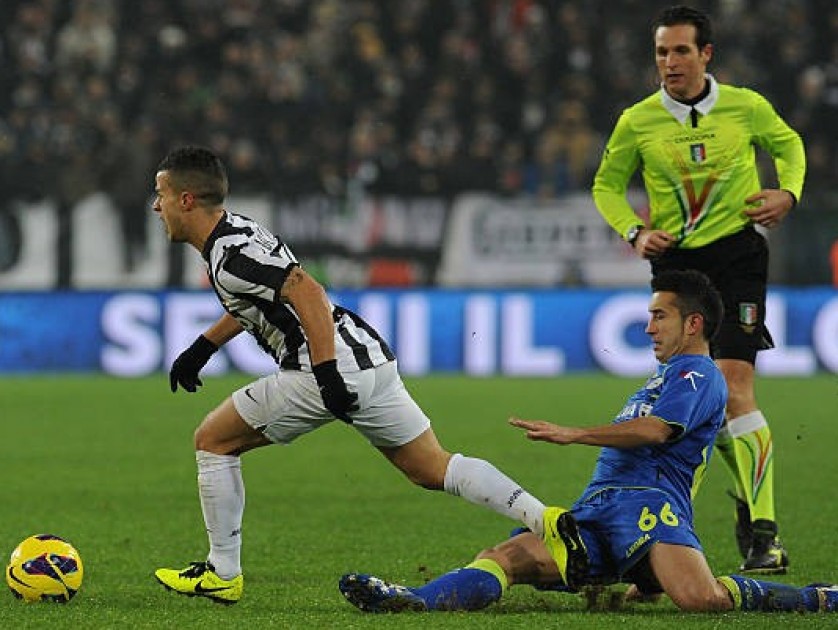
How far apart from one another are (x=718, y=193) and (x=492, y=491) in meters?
2.07

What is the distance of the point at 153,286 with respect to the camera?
59.4ft

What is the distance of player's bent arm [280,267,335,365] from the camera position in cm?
558

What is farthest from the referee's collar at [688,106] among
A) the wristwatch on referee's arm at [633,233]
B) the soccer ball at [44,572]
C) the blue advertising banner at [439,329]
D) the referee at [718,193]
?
the blue advertising banner at [439,329]

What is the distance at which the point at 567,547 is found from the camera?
5.45 metres

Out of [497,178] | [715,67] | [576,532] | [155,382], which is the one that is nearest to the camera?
[576,532]

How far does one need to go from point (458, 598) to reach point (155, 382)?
12286mm

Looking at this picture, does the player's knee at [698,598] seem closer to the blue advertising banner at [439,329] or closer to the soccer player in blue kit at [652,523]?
the soccer player in blue kit at [652,523]

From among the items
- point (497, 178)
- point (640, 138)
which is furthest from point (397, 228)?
point (640, 138)

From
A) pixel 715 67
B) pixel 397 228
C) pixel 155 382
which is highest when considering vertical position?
pixel 715 67

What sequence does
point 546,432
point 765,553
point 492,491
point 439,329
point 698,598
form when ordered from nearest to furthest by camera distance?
point 546,432 → point 698,598 → point 492,491 → point 765,553 → point 439,329

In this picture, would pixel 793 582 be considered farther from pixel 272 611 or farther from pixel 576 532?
pixel 272 611

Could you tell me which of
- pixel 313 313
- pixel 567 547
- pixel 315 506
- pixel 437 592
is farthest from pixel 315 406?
pixel 315 506

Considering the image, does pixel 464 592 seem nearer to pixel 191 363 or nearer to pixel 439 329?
pixel 191 363

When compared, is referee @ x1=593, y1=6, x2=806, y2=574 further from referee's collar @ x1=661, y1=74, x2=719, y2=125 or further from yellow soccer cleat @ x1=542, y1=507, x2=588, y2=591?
yellow soccer cleat @ x1=542, y1=507, x2=588, y2=591
